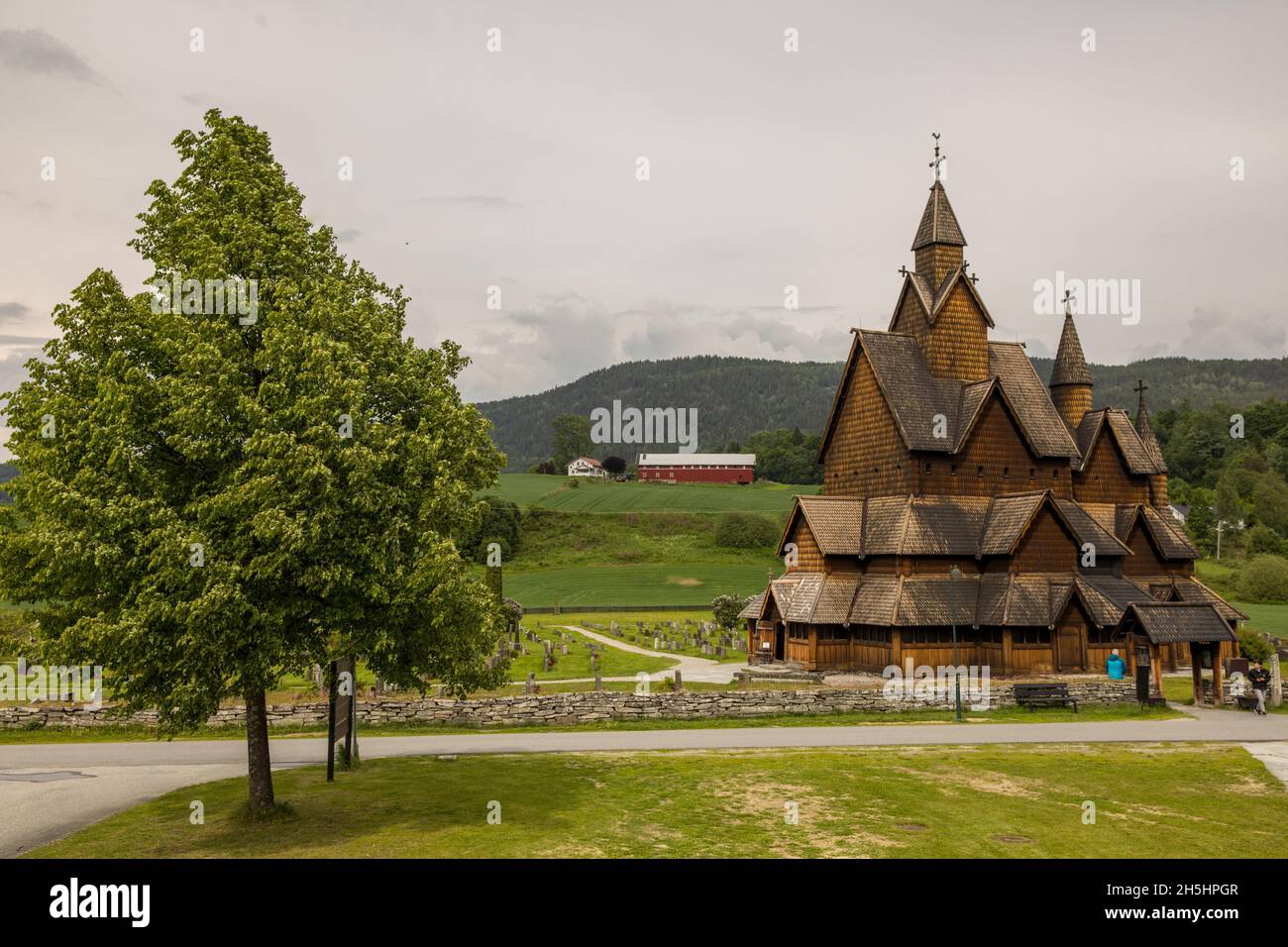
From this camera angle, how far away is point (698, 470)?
606ft

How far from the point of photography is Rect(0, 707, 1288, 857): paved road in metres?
20.2

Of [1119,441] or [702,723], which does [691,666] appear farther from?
[1119,441]

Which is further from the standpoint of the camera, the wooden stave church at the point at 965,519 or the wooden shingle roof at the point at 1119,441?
the wooden shingle roof at the point at 1119,441

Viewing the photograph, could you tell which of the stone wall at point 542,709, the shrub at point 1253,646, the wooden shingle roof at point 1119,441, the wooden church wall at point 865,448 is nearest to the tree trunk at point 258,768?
the stone wall at point 542,709

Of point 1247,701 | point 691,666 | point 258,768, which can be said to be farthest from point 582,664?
point 258,768

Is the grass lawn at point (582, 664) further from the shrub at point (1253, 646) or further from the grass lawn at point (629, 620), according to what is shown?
the shrub at point (1253, 646)

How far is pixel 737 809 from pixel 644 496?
131 metres

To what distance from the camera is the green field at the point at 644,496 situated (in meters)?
139

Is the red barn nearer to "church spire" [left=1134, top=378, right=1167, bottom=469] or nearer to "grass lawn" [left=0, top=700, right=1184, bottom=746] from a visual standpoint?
"church spire" [left=1134, top=378, right=1167, bottom=469]

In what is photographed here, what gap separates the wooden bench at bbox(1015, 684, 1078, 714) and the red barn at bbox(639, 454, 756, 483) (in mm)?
148444

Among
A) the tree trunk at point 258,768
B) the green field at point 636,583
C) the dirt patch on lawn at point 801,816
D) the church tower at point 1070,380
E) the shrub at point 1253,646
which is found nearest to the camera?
the dirt patch on lawn at point 801,816

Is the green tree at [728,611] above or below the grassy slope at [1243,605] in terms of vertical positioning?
above

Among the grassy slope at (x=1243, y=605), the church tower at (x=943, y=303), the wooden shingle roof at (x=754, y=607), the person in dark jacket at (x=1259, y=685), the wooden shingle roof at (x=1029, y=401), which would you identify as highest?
the church tower at (x=943, y=303)

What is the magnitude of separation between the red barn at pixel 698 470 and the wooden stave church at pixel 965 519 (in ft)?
427
